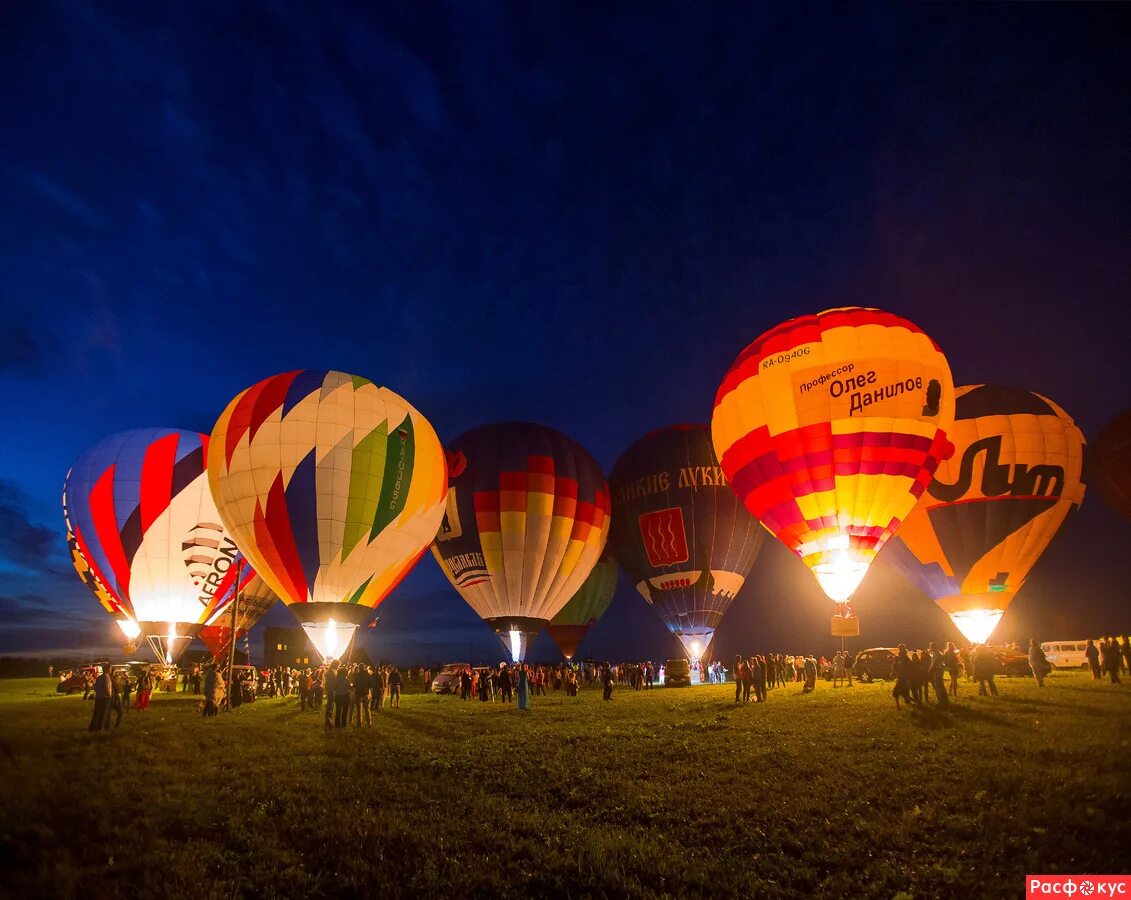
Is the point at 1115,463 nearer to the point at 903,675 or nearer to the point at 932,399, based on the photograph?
the point at 932,399

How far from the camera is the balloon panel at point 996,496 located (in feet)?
72.9

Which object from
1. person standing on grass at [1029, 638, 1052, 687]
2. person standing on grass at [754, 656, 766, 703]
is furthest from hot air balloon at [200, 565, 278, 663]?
person standing on grass at [1029, 638, 1052, 687]

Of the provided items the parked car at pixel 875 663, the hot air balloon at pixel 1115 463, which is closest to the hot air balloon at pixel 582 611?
the parked car at pixel 875 663

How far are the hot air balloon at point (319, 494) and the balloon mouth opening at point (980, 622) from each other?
63.6 feet

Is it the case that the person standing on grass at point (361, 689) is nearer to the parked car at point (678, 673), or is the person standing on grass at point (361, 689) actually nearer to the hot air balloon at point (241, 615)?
the hot air balloon at point (241, 615)

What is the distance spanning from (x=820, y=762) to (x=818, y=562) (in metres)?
12.5

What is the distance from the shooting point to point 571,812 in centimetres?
682

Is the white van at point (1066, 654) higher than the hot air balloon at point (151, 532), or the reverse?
the hot air balloon at point (151, 532)

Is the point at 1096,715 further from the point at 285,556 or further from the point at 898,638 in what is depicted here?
the point at 898,638

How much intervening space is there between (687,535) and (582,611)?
1184cm

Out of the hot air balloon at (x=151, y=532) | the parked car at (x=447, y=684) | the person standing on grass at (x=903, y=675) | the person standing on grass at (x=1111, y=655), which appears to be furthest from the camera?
the parked car at (x=447, y=684)

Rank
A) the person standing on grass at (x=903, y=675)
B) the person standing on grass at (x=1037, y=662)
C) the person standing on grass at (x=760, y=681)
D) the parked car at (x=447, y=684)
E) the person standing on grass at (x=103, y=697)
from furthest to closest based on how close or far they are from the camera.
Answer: the parked car at (x=447, y=684)
the person standing on grass at (x=760, y=681)
the person standing on grass at (x=1037, y=662)
the person standing on grass at (x=903, y=675)
the person standing on grass at (x=103, y=697)

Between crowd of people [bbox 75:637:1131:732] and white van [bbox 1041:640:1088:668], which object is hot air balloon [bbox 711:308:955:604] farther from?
white van [bbox 1041:640:1088:668]

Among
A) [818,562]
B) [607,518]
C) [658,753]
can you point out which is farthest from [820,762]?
[607,518]
